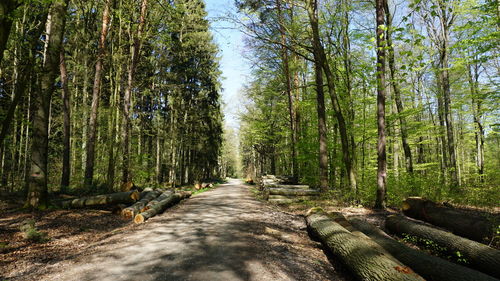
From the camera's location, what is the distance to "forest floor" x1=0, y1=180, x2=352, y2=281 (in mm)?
3883

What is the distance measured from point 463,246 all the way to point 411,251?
1044 mm

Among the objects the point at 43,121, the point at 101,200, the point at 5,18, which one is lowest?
the point at 101,200

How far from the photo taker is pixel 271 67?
20.1 metres

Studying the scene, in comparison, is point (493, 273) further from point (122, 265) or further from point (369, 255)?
point (122, 265)

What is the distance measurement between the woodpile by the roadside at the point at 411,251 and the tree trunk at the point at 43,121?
26.7ft

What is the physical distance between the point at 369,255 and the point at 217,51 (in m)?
23.9

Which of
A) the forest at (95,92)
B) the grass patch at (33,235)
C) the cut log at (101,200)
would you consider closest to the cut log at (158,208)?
the cut log at (101,200)

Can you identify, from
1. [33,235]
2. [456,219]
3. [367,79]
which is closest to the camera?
[33,235]

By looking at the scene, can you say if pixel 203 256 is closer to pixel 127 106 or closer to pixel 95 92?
pixel 127 106

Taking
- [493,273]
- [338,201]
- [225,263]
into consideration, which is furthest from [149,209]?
[493,273]

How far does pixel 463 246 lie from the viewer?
4418mm

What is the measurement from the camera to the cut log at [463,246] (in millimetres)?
3843

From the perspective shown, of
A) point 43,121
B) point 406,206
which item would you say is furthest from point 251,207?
point 43,121

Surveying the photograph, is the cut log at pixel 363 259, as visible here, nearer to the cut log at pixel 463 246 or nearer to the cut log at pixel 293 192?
the cut log at pixel 463 246
